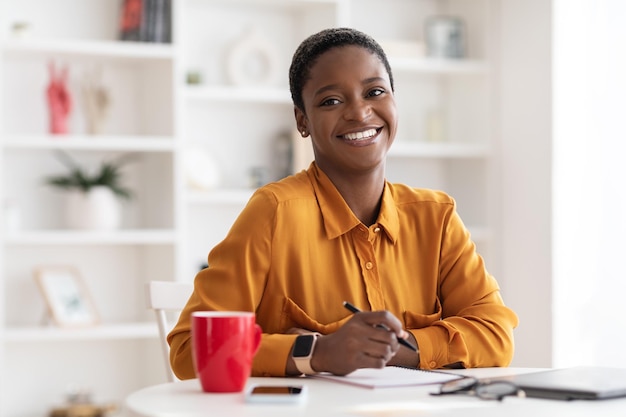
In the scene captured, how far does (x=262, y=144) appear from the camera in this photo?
414 cm

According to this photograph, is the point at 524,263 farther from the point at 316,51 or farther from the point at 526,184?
the point at 316,51

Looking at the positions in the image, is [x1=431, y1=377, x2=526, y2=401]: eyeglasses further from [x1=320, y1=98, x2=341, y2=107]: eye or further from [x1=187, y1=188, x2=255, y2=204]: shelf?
[x1=187, y1=188, x2=255, y2=204]: shelf

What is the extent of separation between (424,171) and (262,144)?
834 millimetres

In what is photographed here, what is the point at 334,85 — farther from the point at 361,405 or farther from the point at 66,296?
the point at 66,296

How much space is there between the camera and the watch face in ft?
4.60

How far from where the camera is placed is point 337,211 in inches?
65.8

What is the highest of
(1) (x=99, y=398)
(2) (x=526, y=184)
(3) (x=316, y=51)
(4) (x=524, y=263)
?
(3) (x=316, y=51)

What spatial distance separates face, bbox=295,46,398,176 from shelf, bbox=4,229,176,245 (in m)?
2.12

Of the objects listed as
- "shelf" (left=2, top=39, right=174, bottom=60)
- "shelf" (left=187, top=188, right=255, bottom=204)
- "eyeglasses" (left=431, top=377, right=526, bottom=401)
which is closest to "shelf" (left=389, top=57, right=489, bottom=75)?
"shelf" (left=187, top=188, right=255, bottom=204)

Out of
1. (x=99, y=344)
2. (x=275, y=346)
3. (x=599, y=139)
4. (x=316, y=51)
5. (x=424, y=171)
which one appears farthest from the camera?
(x=424, y=171)

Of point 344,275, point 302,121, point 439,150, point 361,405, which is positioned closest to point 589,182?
point 439,150

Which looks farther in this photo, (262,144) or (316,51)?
(262,144)

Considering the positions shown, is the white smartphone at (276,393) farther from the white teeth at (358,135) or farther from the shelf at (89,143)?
the shelf at (89,143)

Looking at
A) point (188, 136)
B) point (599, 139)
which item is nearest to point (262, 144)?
point (188, 136)
